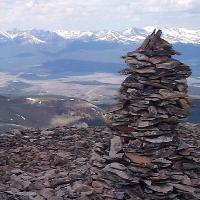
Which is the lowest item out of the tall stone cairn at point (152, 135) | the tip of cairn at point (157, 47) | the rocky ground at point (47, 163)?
the rocky ground at point (47, 163)

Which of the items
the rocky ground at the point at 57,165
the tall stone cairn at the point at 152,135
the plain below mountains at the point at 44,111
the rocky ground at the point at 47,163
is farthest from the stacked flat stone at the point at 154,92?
the plain below mountains at the point at 44,111

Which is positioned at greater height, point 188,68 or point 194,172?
point 188,68

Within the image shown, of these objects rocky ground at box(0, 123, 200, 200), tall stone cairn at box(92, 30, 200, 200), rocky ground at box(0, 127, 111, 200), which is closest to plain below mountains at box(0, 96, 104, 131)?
rocky ground at box(0, 127, 111, 200)

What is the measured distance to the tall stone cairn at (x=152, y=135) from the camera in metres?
17.2

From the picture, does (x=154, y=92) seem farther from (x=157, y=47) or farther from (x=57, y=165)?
(x=57, y=165)

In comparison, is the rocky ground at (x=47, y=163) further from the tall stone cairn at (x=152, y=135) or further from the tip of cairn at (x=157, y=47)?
the tip of cairn at (x=157, y=47)

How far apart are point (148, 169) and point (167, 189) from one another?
0.93 m

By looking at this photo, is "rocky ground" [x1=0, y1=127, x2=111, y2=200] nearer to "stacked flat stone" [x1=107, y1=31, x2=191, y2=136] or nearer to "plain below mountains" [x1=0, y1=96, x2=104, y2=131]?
"stacked flat stone" [x1=107, y1=31, x2=191, y2=136]

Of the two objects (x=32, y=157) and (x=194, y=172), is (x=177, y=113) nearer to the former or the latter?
(x=194, y=172)

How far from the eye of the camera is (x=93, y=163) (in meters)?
18.7

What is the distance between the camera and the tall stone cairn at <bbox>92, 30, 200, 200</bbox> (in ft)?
56.3

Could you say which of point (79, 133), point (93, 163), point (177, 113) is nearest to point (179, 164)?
point (177, 113)

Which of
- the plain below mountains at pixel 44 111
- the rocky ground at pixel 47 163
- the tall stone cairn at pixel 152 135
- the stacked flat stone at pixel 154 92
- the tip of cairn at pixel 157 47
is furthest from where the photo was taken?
the plain below mountains at pixel 44 111

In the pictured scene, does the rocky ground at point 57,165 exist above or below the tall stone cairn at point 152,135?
below
